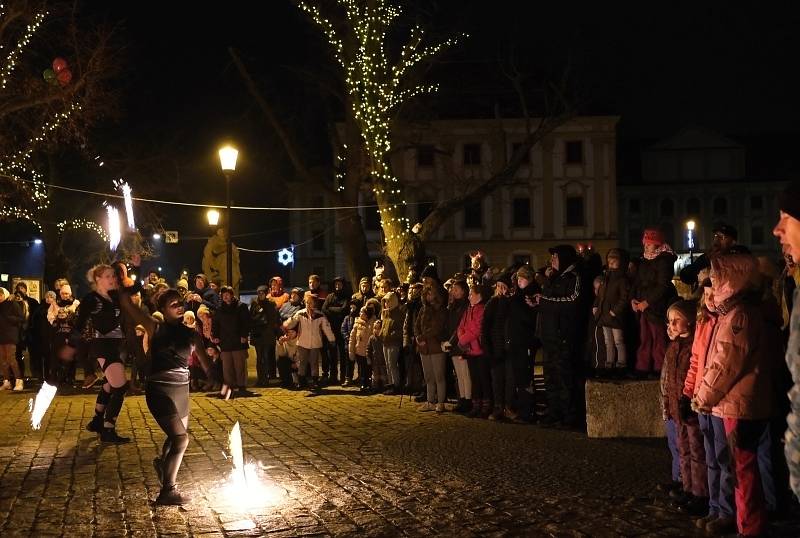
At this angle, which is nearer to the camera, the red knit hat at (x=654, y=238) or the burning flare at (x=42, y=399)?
the red knit hat at (x=654, y=238)

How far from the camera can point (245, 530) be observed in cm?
709

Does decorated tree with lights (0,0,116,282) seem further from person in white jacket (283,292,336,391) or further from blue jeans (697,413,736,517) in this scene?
blue jeans (697,413,736,517)

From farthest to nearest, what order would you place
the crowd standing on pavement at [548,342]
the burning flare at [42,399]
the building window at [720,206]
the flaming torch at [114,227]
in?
the building window at [720,206] → the flaming torch at [114,227] → the burning flare at [42,399] → the crowd standing on pavement at [548,342]

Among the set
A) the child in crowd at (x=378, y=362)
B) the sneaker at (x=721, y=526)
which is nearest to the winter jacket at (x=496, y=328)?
the child in crowd at (x=378, y=362)

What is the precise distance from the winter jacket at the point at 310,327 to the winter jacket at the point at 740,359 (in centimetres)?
1229

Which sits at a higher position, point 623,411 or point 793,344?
point 793,344

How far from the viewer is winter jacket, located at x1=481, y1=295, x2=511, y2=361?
13148 millimetres

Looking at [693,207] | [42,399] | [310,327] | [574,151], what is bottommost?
[42,399]

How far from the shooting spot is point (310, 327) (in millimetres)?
18547

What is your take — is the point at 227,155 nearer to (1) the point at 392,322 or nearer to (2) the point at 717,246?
(1) the point at 392,322

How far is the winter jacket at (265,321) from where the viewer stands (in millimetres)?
19453

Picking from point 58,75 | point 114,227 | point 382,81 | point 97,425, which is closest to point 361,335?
point 97,425

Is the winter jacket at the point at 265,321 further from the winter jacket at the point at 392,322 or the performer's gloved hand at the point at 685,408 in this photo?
the performer's gloved hand at the point at 685,408

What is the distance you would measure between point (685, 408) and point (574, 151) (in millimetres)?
54048
